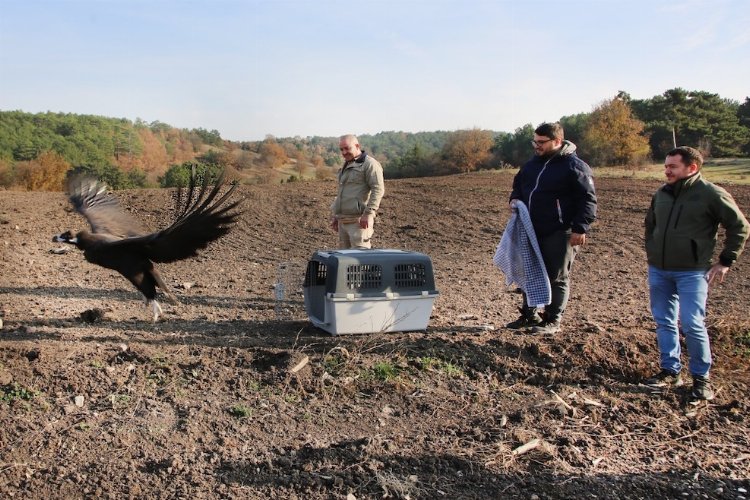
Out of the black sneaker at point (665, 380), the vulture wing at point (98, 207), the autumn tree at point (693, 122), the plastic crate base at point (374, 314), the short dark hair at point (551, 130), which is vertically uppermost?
the autumn tree at point (693, 122)

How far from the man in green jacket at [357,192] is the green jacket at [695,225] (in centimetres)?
260

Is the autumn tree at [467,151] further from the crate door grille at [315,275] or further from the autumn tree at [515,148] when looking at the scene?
the crate door grille at [315,275]

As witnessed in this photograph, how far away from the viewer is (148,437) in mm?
3527

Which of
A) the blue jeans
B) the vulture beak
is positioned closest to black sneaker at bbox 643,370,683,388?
the blue jeans

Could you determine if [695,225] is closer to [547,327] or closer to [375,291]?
[547,327]

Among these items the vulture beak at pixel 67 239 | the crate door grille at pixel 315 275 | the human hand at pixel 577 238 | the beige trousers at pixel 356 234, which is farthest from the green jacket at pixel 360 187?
the vulture beak at pixel 67 239

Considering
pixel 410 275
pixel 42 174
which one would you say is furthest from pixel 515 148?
pixel 410 275

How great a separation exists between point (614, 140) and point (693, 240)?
92.0 feet

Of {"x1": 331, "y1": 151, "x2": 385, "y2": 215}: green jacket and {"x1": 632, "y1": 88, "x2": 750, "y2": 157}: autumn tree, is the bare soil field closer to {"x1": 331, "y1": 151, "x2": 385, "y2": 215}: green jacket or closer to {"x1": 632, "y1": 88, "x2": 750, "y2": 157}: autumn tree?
{"x1": 331, "y1": 151, "x2": 385, "y2": 215}: green jacket

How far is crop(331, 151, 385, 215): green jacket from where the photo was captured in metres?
6.04

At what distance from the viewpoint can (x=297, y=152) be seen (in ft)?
129

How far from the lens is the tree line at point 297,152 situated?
21.6 metres

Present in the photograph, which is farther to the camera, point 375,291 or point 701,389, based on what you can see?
point 375,291

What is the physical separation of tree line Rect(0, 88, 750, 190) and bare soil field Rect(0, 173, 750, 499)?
13.1 metres
